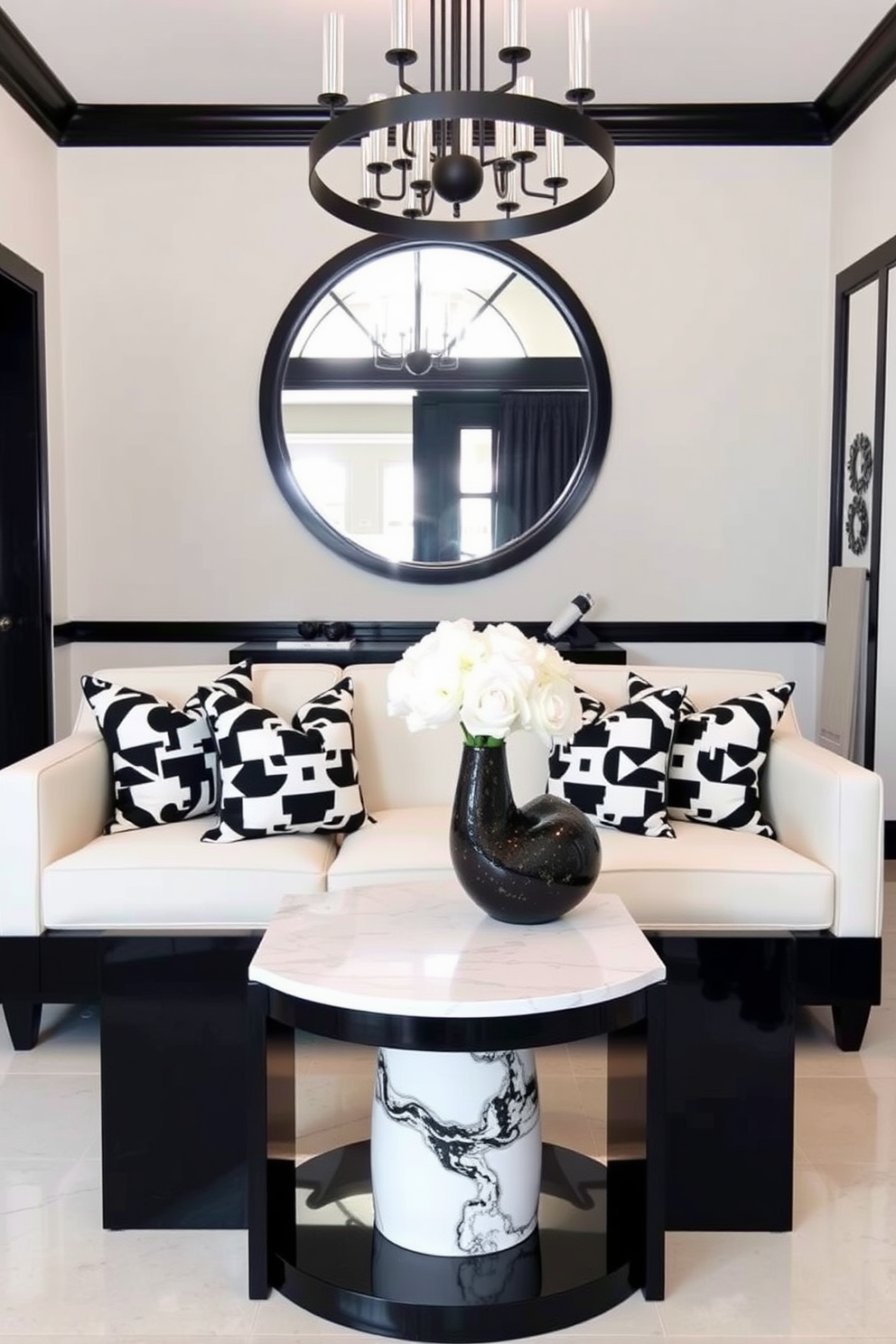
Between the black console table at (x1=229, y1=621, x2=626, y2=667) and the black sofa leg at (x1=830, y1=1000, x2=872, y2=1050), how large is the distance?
2001 millimetres

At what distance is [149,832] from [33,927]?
374 millimetres

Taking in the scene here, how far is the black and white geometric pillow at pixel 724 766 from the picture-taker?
3301 mm

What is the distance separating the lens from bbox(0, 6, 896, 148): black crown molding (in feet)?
16.4

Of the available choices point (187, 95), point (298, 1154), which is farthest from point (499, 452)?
point (298, 1154)

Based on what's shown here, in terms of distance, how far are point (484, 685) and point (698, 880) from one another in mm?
1073

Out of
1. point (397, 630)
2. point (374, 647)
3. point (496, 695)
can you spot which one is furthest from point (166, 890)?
point (397, 630)

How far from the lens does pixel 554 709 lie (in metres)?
2.14

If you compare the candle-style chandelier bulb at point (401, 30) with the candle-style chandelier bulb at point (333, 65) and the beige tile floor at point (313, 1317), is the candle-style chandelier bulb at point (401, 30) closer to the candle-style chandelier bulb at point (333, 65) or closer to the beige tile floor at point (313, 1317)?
the candle-style chandelier bulb at point (333, 65)

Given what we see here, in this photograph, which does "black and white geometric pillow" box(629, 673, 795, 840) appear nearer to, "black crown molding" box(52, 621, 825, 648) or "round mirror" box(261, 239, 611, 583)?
"black crown molding" box(52, 621, 825, 648)

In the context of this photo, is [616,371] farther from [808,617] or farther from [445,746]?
[445,746]

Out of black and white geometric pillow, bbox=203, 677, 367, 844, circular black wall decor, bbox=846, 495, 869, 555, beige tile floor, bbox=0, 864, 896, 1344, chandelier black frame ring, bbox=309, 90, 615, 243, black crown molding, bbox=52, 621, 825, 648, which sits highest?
chandelier black frame ring, bbox=309, 90, 615, 243

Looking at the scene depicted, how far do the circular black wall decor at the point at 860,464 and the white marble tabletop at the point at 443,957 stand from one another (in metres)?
2.85

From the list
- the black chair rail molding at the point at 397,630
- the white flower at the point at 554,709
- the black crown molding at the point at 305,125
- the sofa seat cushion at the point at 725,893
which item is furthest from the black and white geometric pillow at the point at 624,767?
the black crown molding at the point at 305,125

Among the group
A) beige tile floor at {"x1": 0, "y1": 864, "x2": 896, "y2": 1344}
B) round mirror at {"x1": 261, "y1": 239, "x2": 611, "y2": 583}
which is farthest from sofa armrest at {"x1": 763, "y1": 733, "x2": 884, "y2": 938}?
round mirror at {"x1": 261, "y1": 239, "x2": 611, "y2": 583}
